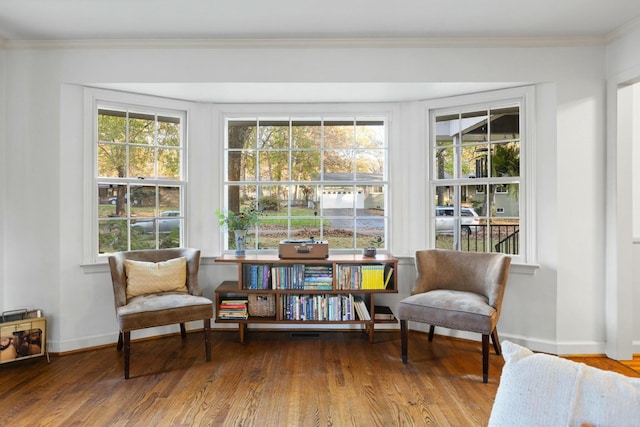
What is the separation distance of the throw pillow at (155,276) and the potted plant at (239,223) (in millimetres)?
528

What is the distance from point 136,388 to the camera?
8.84ft

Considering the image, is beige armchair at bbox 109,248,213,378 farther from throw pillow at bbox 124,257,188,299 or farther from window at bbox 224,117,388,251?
window at bbox 224,117,388,251

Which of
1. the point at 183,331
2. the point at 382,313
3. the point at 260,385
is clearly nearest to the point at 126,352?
the point at 183,331

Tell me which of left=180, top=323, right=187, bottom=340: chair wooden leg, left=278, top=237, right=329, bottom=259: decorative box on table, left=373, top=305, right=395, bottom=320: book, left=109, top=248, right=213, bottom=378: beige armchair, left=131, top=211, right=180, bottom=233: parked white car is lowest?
left=180, top=323, right=187, bottom=340: chair wooden leg

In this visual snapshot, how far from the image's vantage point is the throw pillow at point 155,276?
3271 mm

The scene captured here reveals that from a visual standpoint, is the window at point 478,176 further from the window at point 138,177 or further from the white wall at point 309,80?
the window at point 138,177

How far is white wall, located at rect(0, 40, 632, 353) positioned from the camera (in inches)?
129

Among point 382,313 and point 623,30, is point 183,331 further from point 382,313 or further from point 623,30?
point 623,30

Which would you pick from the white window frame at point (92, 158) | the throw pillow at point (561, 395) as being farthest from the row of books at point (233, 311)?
the throw pillow at point (561, 395)

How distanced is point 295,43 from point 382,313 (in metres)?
2.60

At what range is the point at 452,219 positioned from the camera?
3.84 meters

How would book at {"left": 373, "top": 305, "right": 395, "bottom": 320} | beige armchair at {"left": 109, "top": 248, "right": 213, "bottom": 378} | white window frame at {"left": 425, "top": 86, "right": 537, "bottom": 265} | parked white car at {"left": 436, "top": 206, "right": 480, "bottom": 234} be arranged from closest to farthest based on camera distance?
beige armchair at {"left": 109, "top": 248, "right": 213, "bottom": 378} → white window frame at {"left": 425, "top": 86, "right": 537, "bottom": 265} → book at {"left": 373, "top": 305, "right": 395, "bottom": 320} → parked white car at {"left": 436, "top": 206, "right": 480, "bottom": 234}

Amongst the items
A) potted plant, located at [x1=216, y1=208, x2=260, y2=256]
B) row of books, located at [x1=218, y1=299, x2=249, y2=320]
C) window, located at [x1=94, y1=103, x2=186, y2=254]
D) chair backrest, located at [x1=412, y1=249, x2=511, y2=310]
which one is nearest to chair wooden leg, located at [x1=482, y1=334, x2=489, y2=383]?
chair backrest, located at [x1=412, y1=249, x2=511, y2=310]

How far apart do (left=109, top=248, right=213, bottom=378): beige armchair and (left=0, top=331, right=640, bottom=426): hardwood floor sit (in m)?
0.24
